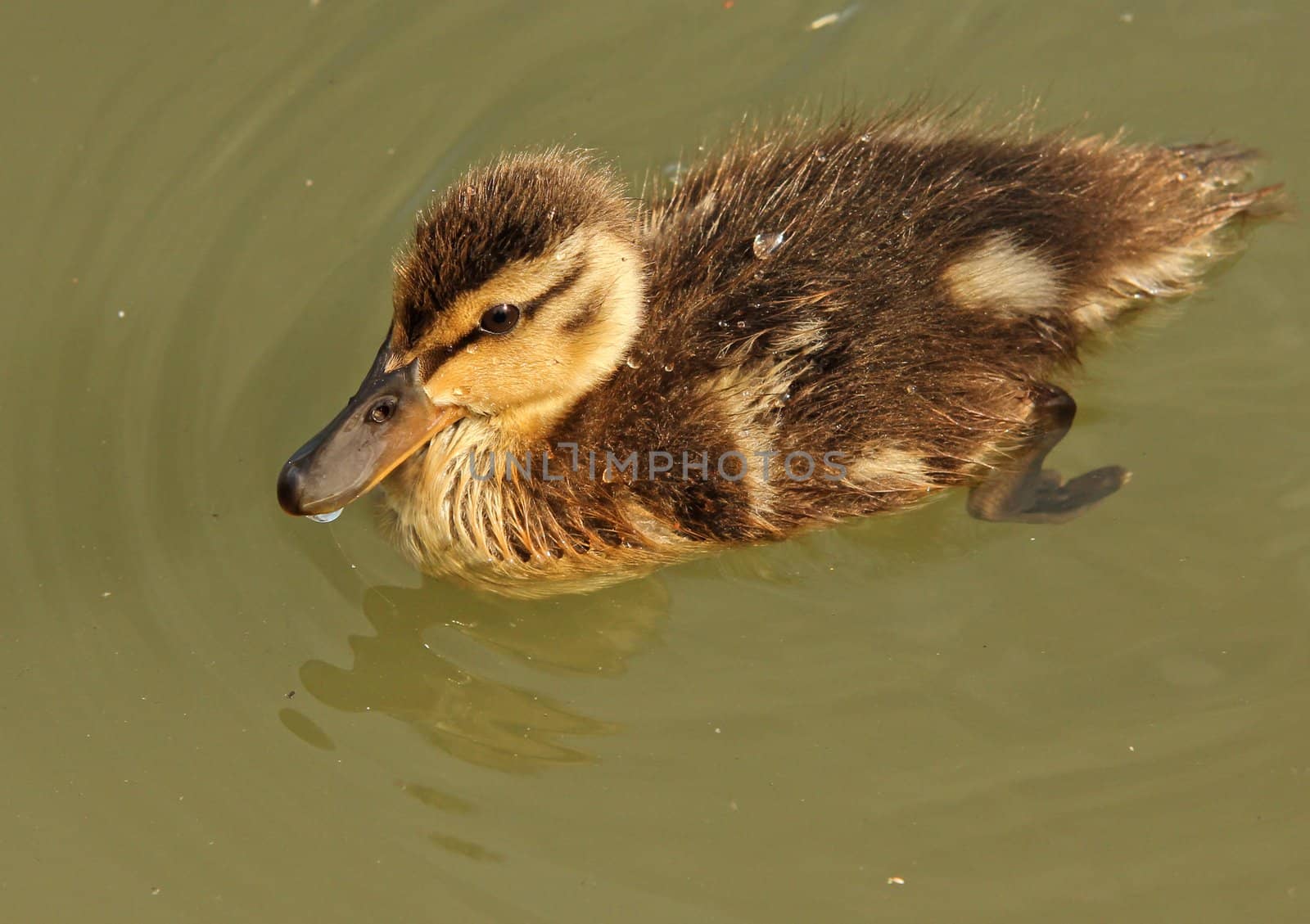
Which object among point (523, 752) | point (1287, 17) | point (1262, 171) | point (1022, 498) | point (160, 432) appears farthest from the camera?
point (1287, 17)

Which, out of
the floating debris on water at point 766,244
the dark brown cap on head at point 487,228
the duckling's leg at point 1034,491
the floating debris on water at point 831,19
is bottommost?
the duckling's leg at point 1034,491

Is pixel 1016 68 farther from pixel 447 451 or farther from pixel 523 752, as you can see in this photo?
pixel 523 752

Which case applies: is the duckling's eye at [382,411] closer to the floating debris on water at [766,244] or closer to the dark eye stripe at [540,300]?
the dark eye stripe at [540,300]

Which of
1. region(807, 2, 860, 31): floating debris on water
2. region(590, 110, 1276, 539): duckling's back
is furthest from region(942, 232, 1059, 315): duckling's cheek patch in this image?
region(807, 2, 860, 31): floating debris on water

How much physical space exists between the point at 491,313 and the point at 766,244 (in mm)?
534

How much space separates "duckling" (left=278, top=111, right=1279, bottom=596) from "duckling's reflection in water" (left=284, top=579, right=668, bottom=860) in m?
0.11

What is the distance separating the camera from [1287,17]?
3.67m

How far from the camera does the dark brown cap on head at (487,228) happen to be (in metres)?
2.39

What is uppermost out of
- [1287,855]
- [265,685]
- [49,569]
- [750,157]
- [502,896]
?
[49,569]

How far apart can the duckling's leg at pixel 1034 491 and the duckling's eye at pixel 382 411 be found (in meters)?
1.21

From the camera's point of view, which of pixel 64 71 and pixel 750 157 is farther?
pixel 64 71

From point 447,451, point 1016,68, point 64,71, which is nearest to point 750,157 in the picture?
point 447,451

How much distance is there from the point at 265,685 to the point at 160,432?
27.7 inches

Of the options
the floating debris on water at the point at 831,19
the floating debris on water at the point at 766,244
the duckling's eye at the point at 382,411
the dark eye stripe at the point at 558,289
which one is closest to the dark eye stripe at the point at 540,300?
the dark eye stripe at the point at 558,289
